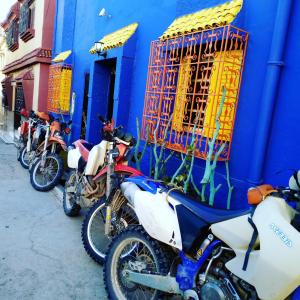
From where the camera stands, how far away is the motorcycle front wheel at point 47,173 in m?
5.80

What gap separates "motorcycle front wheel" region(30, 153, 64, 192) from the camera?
5.80 metres

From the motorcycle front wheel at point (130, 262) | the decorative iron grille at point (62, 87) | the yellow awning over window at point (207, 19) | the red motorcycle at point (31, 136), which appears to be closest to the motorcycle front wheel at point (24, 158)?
the red motorcycle at point (31, 136)

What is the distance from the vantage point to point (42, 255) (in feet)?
11.4

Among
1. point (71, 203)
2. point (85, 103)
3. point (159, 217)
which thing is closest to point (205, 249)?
point (159, 217)

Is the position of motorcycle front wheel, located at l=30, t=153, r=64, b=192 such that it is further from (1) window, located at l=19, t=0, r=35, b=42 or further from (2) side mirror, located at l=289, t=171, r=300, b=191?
(1) window, located at l=19, t=0, r=35, b=42

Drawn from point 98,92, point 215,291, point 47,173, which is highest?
point 98,92

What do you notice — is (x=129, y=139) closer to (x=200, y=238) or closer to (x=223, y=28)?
(x=223, y=28)

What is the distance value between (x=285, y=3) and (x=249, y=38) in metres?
0.55

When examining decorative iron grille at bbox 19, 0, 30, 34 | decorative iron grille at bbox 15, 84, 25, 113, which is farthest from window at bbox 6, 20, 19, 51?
decorative iron grille at bbox 15, 84, 25, 113

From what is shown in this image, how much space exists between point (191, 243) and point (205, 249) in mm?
101

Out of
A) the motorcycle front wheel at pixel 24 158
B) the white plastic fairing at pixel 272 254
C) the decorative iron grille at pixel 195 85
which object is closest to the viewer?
the white plastic fairing at pixel 272 254

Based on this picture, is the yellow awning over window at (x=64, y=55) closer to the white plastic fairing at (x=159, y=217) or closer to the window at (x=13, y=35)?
the window at (x=13, y=35)

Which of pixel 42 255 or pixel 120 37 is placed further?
pixel 120 37

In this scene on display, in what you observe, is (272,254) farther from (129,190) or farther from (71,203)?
(71,203)
